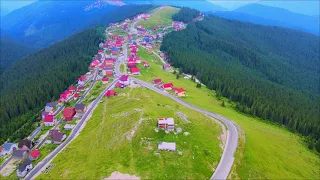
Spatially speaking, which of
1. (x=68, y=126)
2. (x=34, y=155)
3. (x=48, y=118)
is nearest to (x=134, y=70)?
(x=48, y=118)

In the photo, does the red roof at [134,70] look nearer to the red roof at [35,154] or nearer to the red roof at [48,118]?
the red roof at [48,118]

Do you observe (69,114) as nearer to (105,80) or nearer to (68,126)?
(68,126)

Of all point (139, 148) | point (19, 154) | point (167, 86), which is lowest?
point (19, 154)

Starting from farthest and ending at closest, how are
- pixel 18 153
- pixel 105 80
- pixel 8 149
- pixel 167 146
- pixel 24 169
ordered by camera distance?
pixel 105 80
pixel 8 149
pixel 18 153
pixel 24 169
pixel 167 146

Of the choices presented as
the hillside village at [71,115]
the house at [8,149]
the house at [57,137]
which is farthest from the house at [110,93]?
the house at [8,149]

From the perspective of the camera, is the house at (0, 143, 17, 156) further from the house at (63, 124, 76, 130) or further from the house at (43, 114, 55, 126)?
the house at (63, 124, 76, 130)

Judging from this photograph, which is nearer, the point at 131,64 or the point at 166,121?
the point at 166,121

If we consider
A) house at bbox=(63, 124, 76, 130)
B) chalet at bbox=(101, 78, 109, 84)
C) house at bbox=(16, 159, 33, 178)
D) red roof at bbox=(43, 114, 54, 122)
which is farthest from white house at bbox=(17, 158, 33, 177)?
chalet at bbox=(101, 78, 109, 84)

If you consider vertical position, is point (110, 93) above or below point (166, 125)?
below

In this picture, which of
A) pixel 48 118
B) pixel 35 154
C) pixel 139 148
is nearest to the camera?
pixel 139 148

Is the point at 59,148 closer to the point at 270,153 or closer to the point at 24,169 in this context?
the point at 24,169
